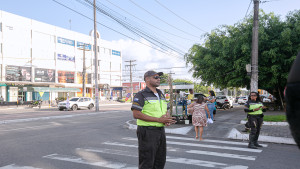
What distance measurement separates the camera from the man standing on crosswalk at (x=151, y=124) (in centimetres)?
354

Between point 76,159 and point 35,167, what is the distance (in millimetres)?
933

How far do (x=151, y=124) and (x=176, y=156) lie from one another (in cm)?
303

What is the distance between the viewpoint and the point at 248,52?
1806 centimetres

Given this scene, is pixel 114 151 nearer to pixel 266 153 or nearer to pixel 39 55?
pixel 266 153

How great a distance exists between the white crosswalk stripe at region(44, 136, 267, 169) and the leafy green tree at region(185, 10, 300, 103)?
38.0 feet

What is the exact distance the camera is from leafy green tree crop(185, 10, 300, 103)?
18.0 metres

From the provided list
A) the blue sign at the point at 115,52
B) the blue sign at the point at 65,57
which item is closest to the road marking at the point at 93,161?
the blue sign at the point at 65,57

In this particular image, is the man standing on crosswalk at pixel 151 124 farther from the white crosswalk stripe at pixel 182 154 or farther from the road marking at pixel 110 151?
the road marking at pixel 110 151

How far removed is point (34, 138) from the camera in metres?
9.09

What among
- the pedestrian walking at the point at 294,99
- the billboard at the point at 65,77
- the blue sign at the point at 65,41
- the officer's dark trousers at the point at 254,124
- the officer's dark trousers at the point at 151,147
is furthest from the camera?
the blue sign at the point at 65,41

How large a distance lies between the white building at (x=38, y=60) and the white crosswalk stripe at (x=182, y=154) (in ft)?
109

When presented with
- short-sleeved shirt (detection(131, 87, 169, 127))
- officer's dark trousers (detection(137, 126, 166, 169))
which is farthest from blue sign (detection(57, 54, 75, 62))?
officer's dark trousers (detection(137, 126, 166, 169))

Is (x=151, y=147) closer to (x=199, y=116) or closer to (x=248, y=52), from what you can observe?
(x=199, y=116)

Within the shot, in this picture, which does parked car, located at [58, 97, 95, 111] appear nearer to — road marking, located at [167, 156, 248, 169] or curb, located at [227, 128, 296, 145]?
curb, located at [227, 128, 296, 145]
